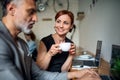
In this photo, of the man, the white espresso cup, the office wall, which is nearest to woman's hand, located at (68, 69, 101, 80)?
the man

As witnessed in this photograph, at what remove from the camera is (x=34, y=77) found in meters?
1.35

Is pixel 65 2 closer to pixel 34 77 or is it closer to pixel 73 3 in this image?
pixel 73 3

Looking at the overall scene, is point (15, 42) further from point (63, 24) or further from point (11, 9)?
point (63, 24)

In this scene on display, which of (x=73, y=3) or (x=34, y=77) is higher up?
(x=73, y=3)

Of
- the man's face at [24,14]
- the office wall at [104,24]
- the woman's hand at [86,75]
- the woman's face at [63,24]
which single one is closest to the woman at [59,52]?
the woman's face at [63,24]

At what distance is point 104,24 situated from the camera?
2.69 metres

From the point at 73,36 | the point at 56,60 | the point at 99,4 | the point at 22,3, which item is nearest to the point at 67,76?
the point at 56,60

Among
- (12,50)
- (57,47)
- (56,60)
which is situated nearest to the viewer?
(12,50)

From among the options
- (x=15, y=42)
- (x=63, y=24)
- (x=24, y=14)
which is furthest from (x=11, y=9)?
(x=63, y=24)

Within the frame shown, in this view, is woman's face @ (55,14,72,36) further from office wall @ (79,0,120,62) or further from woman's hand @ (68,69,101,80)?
office wall @ (79,0,120,62)

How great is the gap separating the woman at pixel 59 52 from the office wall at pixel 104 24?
665 millimetres

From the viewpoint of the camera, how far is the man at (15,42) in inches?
35.0

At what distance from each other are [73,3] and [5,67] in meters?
3.78

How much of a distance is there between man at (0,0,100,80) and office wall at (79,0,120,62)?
3.70 ft
